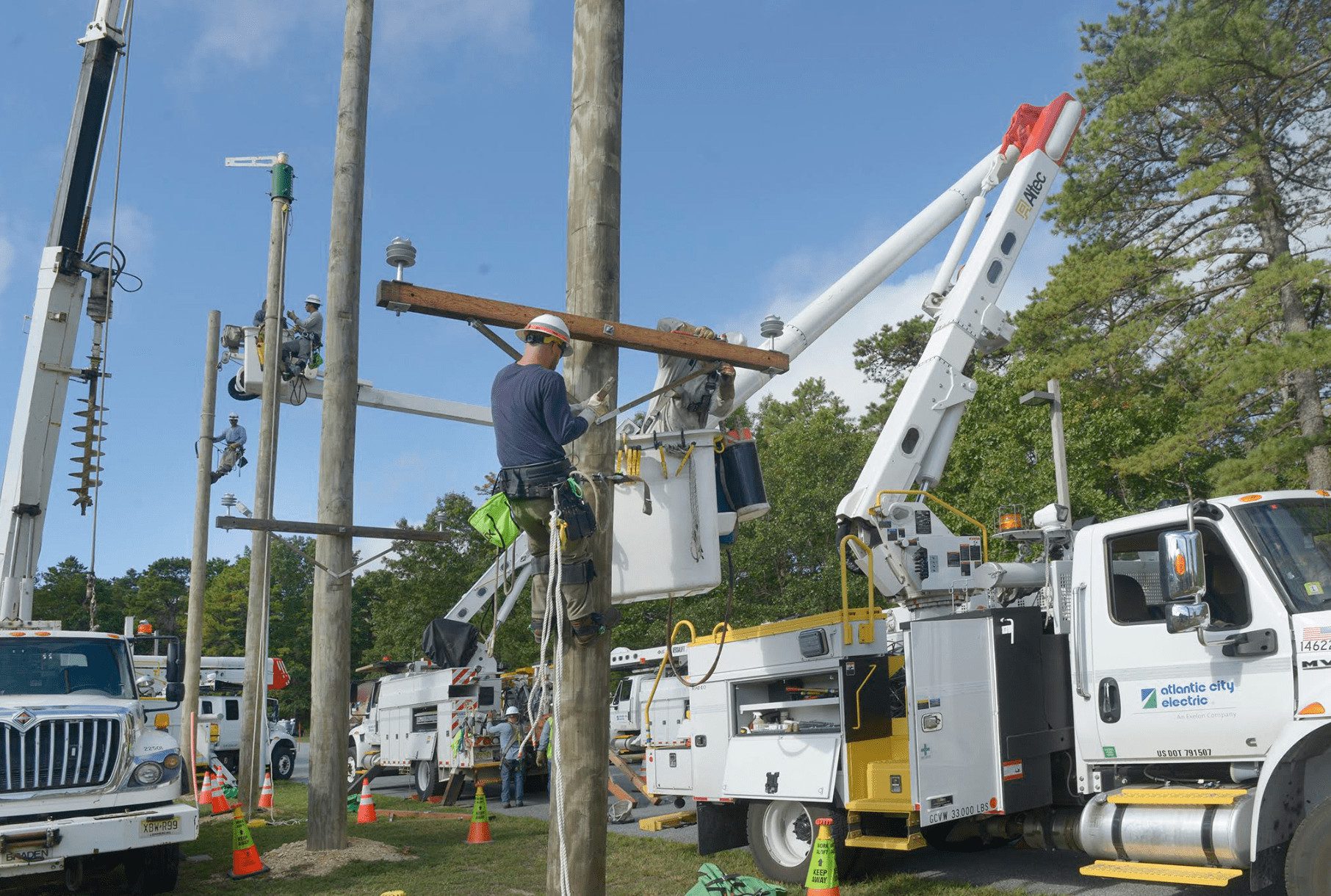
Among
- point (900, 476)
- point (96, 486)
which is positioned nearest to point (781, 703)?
point (900, 476)

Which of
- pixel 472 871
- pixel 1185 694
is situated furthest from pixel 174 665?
pixel 1185 694

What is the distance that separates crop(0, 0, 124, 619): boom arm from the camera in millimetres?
11086

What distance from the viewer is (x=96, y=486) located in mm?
12031

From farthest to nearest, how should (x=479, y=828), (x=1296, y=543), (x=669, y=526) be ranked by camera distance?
(x=479, y=828) → (x=669, y=526) → (x=1296, y=543)

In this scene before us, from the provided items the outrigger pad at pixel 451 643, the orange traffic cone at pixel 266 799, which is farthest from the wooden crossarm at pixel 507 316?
the outrigger pad at pixel 451 643

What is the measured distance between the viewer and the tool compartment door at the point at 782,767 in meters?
8.51

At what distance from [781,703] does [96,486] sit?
7.78 metres

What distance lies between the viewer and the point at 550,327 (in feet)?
17.9

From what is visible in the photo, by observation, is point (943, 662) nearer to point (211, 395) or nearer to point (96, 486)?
point (96, 486)

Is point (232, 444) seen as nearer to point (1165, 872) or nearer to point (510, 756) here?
point (510, 756)

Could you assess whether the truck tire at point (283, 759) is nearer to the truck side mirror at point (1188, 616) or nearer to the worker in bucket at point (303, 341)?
the worker in bucket at point (303, 341)

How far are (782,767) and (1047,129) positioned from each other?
287 inches

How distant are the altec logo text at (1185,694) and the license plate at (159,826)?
7.19 meters

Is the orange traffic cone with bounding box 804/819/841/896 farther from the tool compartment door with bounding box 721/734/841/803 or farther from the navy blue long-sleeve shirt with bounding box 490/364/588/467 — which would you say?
the navy blue long-sleeve shirt with bounding box 490/364/588/467
